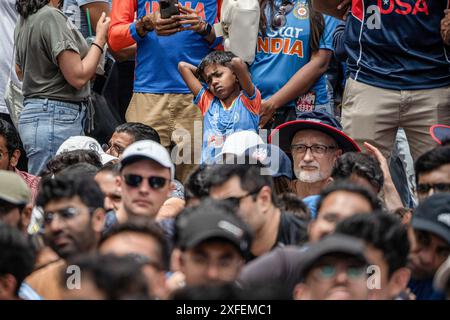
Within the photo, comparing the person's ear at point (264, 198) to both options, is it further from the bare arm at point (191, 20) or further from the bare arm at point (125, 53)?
the bare arm at point (125, 53)

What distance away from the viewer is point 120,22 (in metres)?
8.46

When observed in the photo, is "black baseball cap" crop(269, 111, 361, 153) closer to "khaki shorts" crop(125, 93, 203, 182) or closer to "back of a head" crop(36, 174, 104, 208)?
"khaki shorts" crop(125, 93, 203, 182)

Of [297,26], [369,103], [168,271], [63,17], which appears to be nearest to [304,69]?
[297,26]

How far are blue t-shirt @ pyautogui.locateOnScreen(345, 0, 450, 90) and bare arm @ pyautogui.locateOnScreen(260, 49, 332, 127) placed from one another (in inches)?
32.0

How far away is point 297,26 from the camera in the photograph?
817 centimetres

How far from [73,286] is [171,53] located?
3853mm

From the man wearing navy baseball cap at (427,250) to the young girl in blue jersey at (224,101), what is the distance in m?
2.59

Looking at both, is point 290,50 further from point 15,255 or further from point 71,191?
point 15,255

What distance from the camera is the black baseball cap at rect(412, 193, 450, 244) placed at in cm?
514

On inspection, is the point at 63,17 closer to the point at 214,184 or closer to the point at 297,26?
the point at 297,26

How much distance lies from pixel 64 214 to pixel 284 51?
10.2 ft

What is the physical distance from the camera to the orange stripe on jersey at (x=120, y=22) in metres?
8.38

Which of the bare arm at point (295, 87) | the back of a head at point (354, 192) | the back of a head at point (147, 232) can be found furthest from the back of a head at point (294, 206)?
the bare arm at point (295, 87)

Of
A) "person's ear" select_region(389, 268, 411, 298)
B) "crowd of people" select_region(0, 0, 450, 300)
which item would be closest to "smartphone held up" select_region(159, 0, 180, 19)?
"crowd of people" select_region(0, 0, 450, 300)
